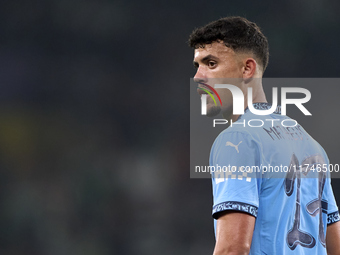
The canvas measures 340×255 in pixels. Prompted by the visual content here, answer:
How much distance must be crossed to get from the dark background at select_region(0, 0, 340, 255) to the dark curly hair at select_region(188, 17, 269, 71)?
14.9 feet

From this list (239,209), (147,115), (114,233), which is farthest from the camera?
(147,115)

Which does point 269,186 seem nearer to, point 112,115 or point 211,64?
point 211,64

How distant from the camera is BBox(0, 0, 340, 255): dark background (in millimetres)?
5910

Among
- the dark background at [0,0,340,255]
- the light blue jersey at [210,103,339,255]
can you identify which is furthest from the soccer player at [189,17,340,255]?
the dark background at [0,0,340,255]

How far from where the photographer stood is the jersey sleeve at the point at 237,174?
111 centimetres

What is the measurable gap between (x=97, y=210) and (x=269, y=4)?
154 inches

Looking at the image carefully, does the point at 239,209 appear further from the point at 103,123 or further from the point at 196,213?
the point at 103,123

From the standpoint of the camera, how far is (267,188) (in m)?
1.16

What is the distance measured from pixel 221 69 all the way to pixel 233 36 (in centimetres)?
13

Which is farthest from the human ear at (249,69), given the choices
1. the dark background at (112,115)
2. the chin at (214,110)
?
the dark background at (112,115)

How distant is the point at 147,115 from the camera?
6355mm

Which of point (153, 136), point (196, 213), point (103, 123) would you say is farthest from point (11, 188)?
point (196, 213)

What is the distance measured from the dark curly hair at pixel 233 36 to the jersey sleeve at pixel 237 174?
42cm

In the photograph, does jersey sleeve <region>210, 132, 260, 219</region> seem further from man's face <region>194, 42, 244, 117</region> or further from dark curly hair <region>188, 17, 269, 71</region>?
dark curly hair <region>188, 17, 269, 71</region>
